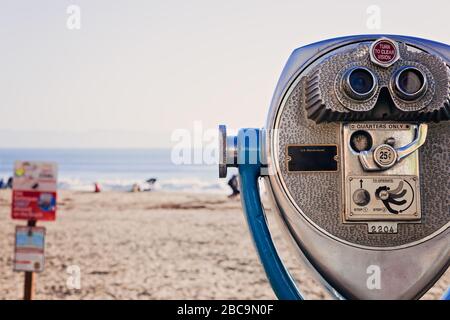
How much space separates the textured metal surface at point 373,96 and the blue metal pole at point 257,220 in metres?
0.17

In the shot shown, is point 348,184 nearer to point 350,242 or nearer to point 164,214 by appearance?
point 350,242

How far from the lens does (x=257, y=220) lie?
1.29 metres

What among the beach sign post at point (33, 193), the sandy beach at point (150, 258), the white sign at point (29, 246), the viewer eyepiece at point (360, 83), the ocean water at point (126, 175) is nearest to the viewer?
the viewer eyepiece at point (360, 83)

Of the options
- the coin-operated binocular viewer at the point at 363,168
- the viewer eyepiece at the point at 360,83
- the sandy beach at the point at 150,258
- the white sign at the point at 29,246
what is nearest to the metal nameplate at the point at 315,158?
the coin-operated binocular viewer at the point at 363,168

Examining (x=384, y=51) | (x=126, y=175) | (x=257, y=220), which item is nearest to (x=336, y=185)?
(x=257, y=220)

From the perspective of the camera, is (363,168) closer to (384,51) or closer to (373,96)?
(373,96)

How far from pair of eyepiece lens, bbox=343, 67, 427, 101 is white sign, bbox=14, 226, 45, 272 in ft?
8.41

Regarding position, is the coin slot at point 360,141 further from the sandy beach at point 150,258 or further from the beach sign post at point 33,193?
the sandy beach at point 150,258

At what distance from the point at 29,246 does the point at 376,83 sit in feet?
8.77

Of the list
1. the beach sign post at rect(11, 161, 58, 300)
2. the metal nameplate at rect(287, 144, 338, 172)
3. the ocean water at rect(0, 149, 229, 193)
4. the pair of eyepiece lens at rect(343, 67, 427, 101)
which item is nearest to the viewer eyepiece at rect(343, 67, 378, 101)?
the pair of eyepiece lens at rect(343, 67, 427, 101)

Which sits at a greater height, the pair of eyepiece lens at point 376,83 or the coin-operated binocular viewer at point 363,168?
the pair of eyepiece lens at point 376,83

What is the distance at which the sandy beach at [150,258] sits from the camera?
4.96 m

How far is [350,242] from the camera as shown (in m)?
1.24
